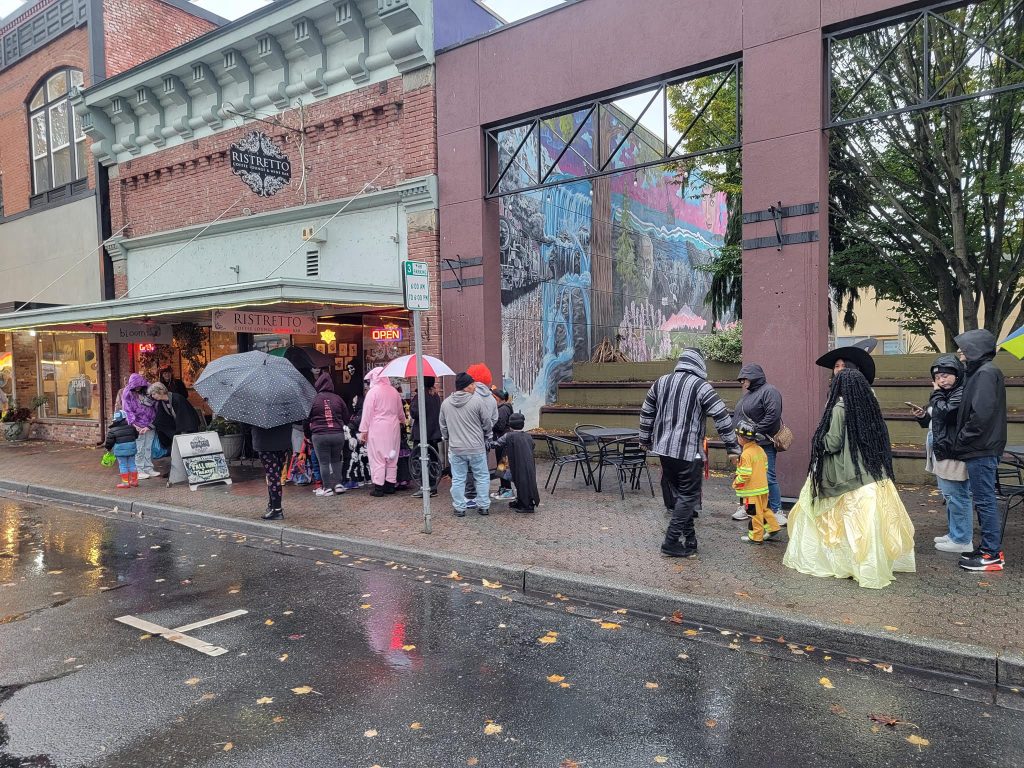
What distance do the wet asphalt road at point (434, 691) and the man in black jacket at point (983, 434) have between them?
7.07 feet

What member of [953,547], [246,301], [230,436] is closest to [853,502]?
[953,547]

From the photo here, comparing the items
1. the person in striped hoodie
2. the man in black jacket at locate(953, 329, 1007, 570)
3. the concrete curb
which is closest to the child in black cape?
the concrete curb

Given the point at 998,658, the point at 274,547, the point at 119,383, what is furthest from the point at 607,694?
the point at 119,383

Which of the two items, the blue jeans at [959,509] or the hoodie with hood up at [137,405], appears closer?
the blue jeans at [959,509]

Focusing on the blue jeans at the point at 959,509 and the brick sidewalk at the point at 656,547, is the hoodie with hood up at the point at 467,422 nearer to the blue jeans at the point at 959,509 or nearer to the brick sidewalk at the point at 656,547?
the brick sidewalk at the point at 656,547

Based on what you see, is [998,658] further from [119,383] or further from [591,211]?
[119,383]

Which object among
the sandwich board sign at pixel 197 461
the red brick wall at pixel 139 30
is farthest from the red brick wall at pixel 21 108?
the sandwich board sign at pixel 197 461

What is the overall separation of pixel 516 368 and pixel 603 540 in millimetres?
7842

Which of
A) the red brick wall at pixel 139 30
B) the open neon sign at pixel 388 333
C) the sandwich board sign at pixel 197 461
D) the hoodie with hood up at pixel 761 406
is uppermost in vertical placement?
the red brick wall at pixel 139 30

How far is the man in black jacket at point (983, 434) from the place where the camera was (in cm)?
574

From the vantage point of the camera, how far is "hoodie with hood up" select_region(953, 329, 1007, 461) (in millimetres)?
5730

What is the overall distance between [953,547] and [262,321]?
33.7 feet

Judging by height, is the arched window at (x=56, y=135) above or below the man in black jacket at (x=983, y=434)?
above

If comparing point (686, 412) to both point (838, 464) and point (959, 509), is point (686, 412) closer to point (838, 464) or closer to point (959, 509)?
point (838, 464)
